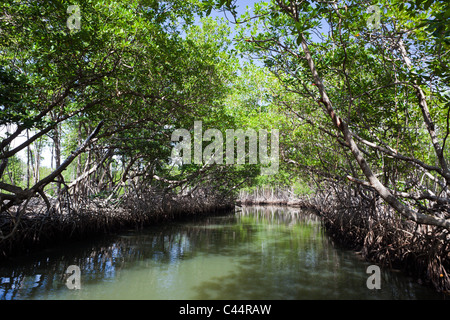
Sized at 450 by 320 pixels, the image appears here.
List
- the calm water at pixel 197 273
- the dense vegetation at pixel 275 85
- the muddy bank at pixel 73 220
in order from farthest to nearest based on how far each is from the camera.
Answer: the muddy bank at pixel 73 220 < the calm water at pixel 197 273 < the dense vegetation at pixel 275 85

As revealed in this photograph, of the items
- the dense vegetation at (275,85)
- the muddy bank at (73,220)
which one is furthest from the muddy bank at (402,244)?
the muddy bank at (73,220)

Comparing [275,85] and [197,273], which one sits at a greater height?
[275,85]

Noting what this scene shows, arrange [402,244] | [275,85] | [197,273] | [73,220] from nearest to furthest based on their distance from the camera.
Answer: [402,244]
[197,273]
[73,220]
[275,85]

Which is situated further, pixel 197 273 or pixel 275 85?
pixel 275 85

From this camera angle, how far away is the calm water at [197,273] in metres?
4.22

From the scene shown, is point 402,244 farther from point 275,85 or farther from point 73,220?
point 73,220

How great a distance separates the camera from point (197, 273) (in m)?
5.24

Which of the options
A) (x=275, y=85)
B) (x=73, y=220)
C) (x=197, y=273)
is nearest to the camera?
(x=197, y=273)

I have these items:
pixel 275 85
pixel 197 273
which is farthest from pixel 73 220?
pixel 275 85

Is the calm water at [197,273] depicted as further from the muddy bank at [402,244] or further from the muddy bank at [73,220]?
the muddy bank at [73,220]

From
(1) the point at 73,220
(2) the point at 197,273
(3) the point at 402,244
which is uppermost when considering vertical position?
(1) the point at 73,220
